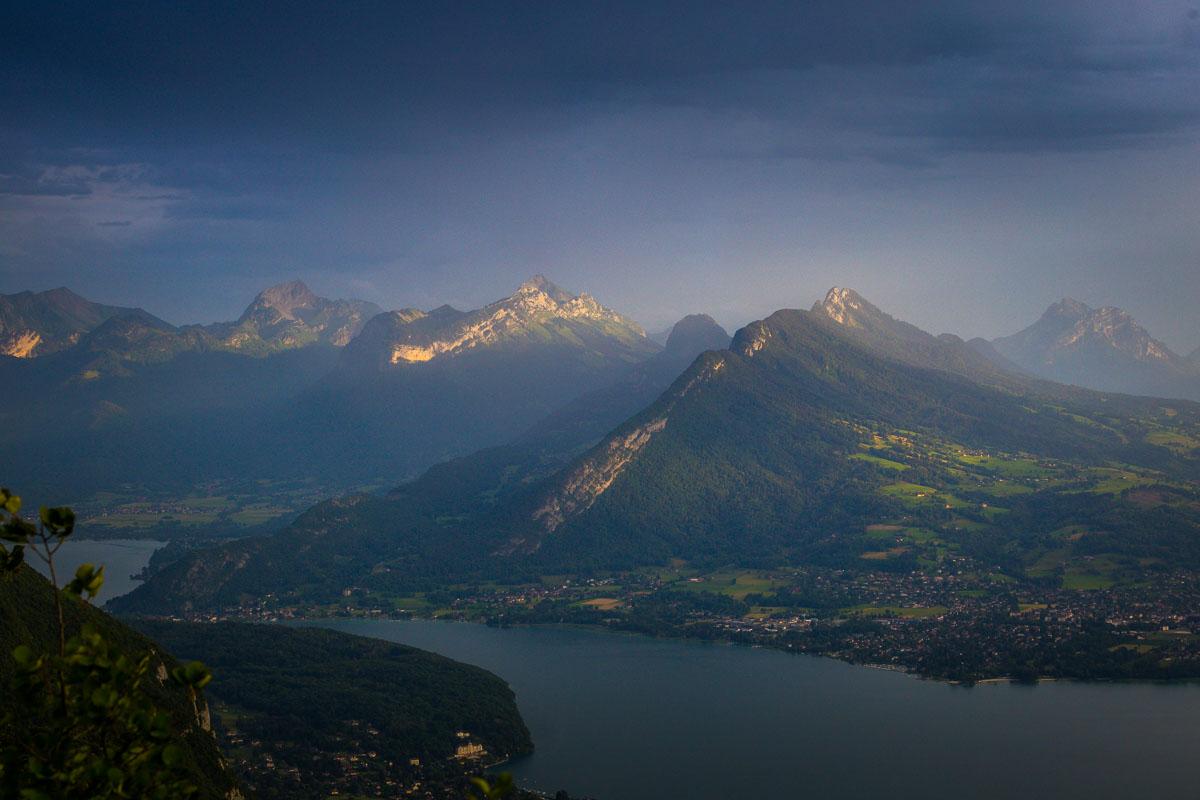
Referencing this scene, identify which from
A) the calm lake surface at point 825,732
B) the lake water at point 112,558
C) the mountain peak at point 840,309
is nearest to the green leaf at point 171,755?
the calm lake surface at point 825,732

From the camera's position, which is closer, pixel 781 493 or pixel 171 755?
pixel 171 755

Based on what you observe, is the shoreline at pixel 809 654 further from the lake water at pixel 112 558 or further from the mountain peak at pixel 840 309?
the mountain peak at pixel 840 309

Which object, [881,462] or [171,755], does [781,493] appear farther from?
[171,755]

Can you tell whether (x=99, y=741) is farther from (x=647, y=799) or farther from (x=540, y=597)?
(x=540, y=597)

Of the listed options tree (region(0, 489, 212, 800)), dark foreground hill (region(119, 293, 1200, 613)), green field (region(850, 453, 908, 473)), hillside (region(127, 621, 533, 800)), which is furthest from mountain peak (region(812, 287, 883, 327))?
tree (region(0, 489, 212, 800))

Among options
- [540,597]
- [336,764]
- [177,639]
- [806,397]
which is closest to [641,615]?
[540,597]

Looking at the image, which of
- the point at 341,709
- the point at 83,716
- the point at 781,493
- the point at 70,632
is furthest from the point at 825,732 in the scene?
the point at 781,493
